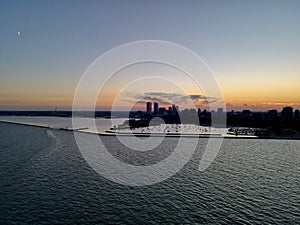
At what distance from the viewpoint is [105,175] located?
30.3m

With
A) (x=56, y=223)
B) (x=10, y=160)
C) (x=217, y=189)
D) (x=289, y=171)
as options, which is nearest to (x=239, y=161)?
(x=289, y=171)

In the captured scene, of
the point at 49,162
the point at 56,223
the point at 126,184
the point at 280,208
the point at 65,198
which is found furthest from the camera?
the point at 49,162

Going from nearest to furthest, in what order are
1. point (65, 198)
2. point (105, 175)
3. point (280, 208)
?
1. point (280, 208)
2. point (65, 198)
3. point (105, 175)

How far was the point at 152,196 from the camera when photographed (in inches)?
913

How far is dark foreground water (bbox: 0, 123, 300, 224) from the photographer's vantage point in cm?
1850

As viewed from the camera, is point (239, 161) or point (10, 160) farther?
point (239, 161)

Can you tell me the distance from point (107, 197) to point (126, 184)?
4.58 metres

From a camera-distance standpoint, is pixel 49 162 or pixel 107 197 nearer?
pixel 107 197

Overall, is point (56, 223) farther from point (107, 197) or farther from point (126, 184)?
point (126, 184)

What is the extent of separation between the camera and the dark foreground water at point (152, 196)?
18500mm

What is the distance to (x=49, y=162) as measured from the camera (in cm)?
3691

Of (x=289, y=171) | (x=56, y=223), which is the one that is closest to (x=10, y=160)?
(x=56, y=223)

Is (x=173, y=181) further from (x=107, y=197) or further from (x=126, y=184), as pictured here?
(x=107, y=197)

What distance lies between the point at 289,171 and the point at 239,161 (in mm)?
7992
